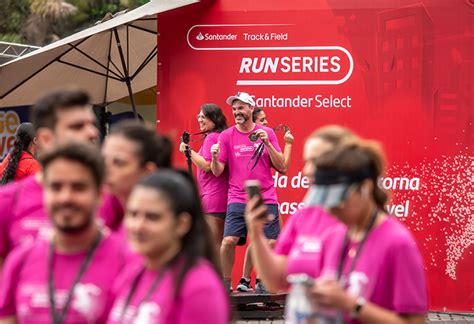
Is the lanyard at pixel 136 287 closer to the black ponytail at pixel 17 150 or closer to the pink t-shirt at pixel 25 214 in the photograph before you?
the pink t-shirt at pixel 25 214

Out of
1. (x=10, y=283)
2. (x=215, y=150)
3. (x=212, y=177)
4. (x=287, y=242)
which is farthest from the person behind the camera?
(x=212, y=177)

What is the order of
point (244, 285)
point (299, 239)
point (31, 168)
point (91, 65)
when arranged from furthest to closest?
point (91, 65) → point (244, 285) → point (31, 168) → point (299, 239)

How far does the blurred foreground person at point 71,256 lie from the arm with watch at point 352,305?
2.49 ft

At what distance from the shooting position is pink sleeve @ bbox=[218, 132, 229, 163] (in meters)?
11.7

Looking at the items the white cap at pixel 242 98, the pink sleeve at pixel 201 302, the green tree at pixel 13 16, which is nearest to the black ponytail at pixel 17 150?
the white cap at pixel 242 98

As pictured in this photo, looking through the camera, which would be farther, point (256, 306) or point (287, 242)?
point (256, 306)

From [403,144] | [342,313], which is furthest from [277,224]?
[342,313]

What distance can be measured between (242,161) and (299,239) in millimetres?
6376

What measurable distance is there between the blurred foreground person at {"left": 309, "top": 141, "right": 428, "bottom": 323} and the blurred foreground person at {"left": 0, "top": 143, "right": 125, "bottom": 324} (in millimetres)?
823

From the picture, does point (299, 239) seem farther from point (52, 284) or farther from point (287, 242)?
point (52, 284)

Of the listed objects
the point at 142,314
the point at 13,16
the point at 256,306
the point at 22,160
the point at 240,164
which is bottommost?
the point at 256,306

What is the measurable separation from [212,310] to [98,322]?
24.5 inches

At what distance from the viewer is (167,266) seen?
4.24 m

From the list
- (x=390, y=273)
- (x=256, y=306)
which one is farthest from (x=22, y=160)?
(x=390, y=273)
